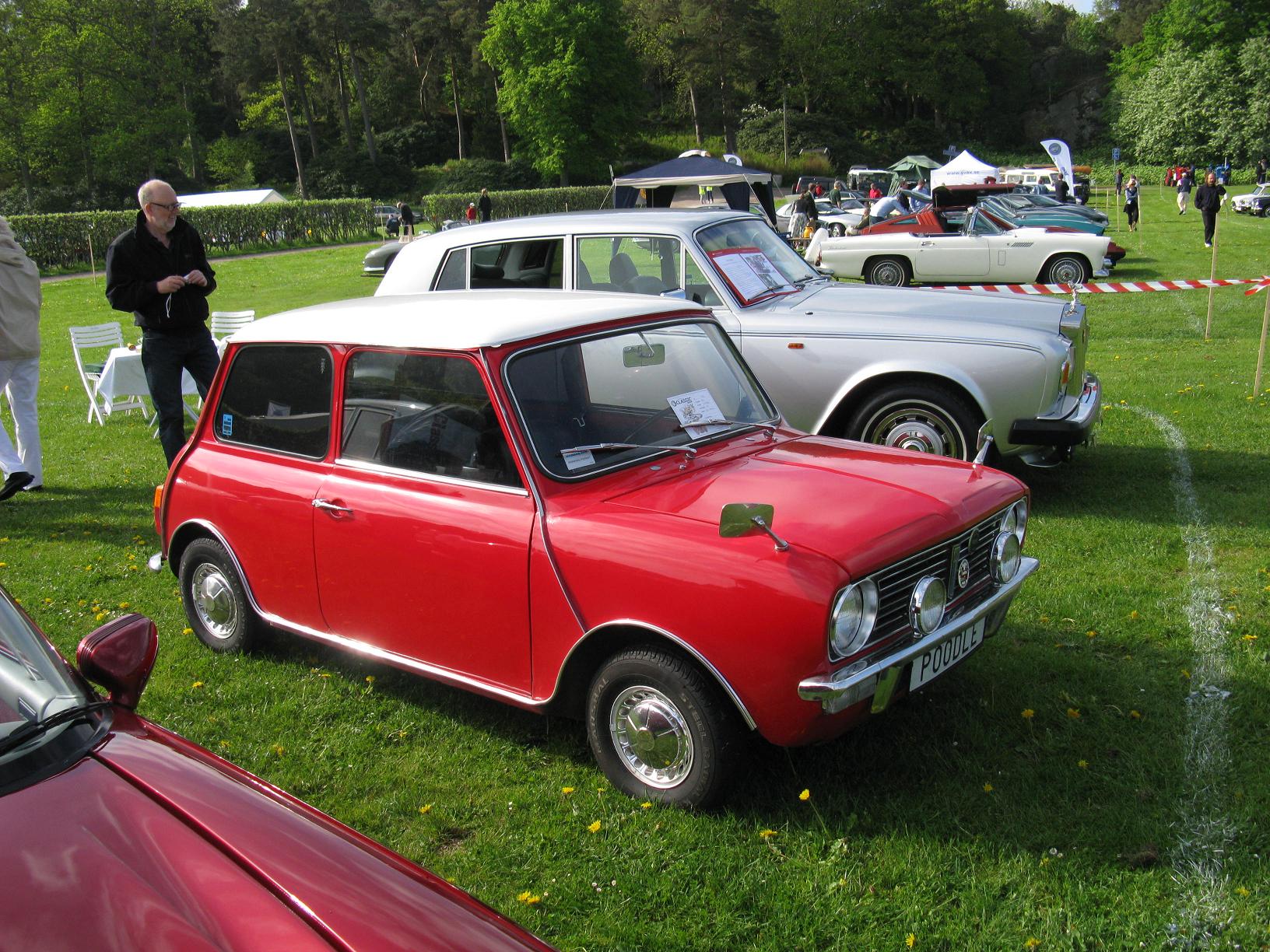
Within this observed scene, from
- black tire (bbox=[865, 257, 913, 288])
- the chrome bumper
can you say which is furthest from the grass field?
black tire (bbox=[865, 257, 913, 288])

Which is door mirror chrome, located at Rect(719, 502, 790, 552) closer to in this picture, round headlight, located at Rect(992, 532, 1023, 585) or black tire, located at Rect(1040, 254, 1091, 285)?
round headlight, located at Rect(992, 532, 1023, 585)

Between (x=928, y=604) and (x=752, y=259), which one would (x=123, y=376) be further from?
(x=928, y=604)

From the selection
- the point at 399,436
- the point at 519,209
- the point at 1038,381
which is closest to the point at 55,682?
the point at 399,436

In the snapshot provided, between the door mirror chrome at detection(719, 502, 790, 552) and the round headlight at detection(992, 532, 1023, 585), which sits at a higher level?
the door mirror chrome at detection(719, 502, 790, 552)

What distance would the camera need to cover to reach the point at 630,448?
13.6 ft

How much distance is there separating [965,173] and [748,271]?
46746 millimetres

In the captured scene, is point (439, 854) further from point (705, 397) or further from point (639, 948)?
point (705, 397)

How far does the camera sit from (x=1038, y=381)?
21.9 ft

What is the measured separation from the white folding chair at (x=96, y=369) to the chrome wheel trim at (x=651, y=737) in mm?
9497

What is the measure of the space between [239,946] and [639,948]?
1632 mm

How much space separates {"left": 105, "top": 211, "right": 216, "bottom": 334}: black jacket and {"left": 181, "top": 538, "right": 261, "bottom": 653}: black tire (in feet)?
8.76

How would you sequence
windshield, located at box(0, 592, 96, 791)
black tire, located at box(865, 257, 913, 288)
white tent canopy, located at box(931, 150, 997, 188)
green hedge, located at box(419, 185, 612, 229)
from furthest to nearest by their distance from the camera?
green hedge, located at box(419, 185, 612, 229)
white tent canopy, located at box(931, 150, 997, 188)
black tire, located at box(865, 257, 913, 288)
windshield, located at box(0, 592, 96, 791)

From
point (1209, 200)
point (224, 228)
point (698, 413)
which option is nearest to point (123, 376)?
point (698, 413)

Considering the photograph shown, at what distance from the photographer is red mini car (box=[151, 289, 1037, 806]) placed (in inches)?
132
